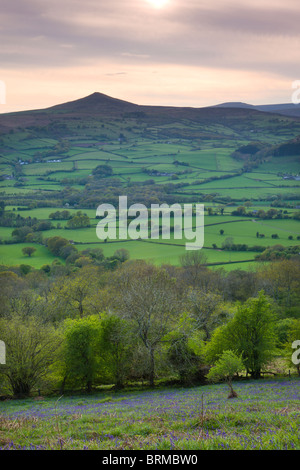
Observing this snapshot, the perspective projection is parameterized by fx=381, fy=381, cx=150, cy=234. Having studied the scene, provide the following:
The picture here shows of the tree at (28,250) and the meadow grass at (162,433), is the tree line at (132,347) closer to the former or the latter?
the meadow grass at (162,433)

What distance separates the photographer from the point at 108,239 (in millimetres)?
109812

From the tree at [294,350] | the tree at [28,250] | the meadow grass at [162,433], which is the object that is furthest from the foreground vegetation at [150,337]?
the tree at [28,250]

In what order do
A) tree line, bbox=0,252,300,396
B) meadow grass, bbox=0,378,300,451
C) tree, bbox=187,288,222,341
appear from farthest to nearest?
tree, bbox=187,288,222,341 < tree line, bbox=0,252,300,396 < meadow grass, bbox=0,378,300,451

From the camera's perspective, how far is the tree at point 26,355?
32.2 meters

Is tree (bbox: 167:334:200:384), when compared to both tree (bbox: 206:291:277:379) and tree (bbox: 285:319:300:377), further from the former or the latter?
tree (bbox: 285:319:300:377)

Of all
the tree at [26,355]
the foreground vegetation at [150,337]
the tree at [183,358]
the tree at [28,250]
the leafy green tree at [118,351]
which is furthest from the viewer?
the tree at [28,250]

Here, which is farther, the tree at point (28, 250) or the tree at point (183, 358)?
the tree at point (28, 250)

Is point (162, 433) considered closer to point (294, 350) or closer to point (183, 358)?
point (183, 358)

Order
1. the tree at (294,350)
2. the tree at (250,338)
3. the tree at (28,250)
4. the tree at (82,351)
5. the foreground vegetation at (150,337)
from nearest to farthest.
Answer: the foreground vegetation at (150,337) → the tree at (82,351) → the tree at (294,350) → the tree at (250,338) → the tree at (28,250)

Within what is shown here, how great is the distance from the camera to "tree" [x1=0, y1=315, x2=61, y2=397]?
32219 mm

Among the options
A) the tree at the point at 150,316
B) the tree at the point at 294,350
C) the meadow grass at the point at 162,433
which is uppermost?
the meadow grass at the point at 162,433

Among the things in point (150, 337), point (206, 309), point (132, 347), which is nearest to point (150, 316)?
point (150, 337)

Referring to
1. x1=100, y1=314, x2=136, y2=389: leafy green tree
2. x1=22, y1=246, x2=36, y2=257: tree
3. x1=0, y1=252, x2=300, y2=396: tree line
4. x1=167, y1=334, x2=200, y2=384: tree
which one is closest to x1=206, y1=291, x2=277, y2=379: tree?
x1=0, y1=252, x2=300, y2=396: tree line

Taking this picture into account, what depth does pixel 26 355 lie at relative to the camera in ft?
107
